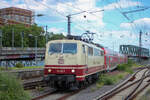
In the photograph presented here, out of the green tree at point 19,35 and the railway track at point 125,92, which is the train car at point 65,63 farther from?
the green tree at point 19,35

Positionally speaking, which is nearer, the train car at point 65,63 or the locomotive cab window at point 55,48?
the train car at point 65,63

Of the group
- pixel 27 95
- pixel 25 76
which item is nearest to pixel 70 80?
pixel 27 95

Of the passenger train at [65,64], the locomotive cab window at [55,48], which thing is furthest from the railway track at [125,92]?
the locomotive cab window at [55,48]

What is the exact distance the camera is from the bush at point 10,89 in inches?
326

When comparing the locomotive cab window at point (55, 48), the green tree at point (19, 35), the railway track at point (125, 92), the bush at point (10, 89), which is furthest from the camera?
the green tree at point (19, 35)

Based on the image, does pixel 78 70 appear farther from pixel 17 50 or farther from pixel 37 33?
pixel 37 33

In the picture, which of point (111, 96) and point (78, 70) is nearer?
point (111, 96)

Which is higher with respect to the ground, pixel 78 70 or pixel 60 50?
pixel 60 50

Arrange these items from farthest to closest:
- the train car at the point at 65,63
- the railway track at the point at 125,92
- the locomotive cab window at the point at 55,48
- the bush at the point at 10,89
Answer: the locomotive cab window at the point at 55,48, the train car at the point at 65,63, the railway track at the point at 125,92, the bush at the point at 10,89

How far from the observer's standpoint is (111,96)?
12.1 meters

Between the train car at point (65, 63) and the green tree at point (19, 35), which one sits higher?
the green tree at point (19, 35)

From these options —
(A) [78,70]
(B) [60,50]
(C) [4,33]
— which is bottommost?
(A) [78,70]

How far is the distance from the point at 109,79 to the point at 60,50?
5.34 m

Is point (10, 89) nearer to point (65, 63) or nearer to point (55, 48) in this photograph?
point (65, 63)
